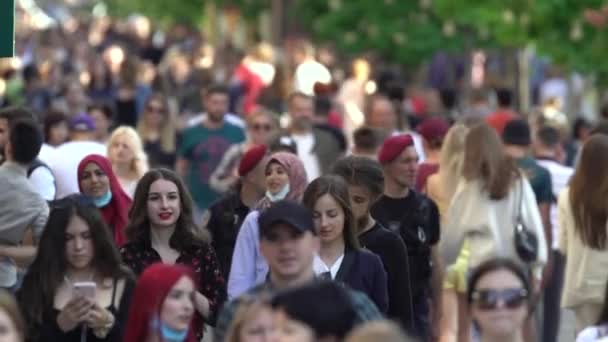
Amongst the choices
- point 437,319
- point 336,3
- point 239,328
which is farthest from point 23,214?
point 336,3

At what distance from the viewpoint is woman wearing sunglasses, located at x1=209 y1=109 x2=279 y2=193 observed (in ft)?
65.0

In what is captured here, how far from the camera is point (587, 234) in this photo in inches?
567

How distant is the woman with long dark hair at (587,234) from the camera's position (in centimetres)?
1432

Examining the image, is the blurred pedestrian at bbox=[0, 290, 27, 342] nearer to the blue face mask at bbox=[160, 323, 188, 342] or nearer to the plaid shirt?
the blue face mask at bbox=[160, 323, 188, 342]

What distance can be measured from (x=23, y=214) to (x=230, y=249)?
5.16 feet

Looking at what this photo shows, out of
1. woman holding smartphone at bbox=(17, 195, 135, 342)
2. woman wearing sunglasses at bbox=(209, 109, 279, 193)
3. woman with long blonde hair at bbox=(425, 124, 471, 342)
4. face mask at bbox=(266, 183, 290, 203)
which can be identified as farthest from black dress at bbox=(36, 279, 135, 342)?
woman wearing sunglasses at bbox=(209, 109, 279, 193)

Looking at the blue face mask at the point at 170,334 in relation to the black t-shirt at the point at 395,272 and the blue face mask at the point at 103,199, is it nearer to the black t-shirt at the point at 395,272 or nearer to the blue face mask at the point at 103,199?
the black t-shirt at the point at 395,272

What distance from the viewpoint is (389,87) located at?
85.4 feet

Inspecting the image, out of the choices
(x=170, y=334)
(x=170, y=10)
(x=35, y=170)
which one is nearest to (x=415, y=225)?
(x=35, y=170)

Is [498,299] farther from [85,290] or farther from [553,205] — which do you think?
[553,205]

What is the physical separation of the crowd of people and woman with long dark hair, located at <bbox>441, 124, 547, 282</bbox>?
12 mm

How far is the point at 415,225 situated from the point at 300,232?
12.3 feet

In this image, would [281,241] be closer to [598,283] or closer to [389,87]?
[598,283]

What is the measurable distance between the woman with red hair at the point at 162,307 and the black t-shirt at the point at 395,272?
274 centimetres
